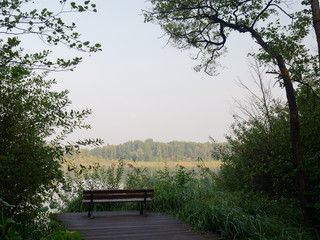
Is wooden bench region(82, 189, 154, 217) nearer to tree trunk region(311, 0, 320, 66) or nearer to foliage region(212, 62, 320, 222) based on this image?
foliage region(212, 62, 320, 222)

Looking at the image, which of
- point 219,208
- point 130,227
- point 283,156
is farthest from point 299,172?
point 130,227

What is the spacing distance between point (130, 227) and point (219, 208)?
190 cm

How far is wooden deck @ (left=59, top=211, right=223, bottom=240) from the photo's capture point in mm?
5562

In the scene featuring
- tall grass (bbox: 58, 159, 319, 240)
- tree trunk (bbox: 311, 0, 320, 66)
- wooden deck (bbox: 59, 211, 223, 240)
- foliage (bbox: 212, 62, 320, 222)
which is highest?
tree trunk (bbox: 311, 0, 320, 66)

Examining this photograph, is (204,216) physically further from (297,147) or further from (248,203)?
(297,147)

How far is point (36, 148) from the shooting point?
14.0 ft

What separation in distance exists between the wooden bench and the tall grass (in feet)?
2.12

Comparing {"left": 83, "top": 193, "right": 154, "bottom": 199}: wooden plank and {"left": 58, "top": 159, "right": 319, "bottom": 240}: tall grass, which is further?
{"left": 83, "top": 193, "right": 154, "bottom": 199}: wooden plank

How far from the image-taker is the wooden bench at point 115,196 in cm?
744

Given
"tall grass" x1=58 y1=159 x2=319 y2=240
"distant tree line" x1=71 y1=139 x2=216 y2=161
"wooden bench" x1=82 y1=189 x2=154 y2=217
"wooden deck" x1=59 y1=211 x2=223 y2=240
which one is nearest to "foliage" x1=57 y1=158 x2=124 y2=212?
"tall grass" x1=58 y1=159 x2=319 y2=240

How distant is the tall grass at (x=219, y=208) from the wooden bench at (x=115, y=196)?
2.12 feet

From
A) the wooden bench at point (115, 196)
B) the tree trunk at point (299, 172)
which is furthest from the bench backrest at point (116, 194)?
the tree trunk at point (299, 172)

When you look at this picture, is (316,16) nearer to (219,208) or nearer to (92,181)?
(219,208)

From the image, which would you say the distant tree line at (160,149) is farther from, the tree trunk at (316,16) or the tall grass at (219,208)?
the tree trunk at (316,16)
